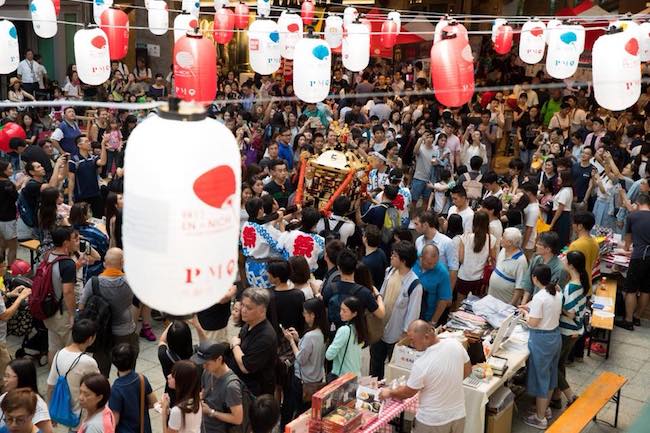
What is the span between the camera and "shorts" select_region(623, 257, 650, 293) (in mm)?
9094

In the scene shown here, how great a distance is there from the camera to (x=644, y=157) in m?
12.1

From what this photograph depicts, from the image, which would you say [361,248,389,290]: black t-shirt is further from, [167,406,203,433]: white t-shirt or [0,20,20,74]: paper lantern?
[0,20,20,74]: paper lantern

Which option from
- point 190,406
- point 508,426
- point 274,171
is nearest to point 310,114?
point 274,171

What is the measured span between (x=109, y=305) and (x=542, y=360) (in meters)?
3.91

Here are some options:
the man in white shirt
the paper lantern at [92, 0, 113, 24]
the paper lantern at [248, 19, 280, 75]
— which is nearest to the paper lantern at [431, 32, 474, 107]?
the man in white shirt

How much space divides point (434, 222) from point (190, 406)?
3.69 m

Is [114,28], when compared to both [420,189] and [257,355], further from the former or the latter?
[257,355]

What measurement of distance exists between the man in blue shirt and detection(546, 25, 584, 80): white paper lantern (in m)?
4.04

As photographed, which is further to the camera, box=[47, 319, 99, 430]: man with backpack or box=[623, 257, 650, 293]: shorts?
box=[623, 257, 650, 293]: shorts

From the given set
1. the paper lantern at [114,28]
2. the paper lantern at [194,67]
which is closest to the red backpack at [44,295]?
the paper lantern at [194,67]

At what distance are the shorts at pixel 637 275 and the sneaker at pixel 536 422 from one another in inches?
115

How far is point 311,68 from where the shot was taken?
8789 mm

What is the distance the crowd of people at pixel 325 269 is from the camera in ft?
17.0

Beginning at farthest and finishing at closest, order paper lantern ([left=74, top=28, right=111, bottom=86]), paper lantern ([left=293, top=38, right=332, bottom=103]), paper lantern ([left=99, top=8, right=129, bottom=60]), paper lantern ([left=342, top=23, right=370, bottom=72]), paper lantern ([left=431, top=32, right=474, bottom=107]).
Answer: paper lantern ([left=99, top=8, right=129, bottom=60]) → paper lantern ([left=342, top=23, right=370, bottom=72]) → paper lantern ([left=74, top=28, right=111, bottom=86]) → paper lantern ([left=293, top=38, right=332, bottom=103]) → paper lantern ([left=431, top=32, right=474, bottom=107])
